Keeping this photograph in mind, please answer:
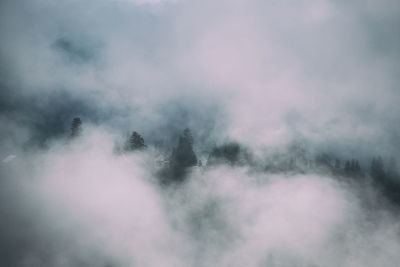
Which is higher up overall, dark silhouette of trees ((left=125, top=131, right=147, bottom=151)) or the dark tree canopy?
dark silhouette of trees ((left=125, top=131, right=147, bottom=151))

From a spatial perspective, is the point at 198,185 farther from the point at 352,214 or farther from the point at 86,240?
the point at 352,214

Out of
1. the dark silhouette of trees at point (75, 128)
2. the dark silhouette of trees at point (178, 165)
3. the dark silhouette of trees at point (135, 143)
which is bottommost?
→ the dark silhouette of trees at point (178, 165)

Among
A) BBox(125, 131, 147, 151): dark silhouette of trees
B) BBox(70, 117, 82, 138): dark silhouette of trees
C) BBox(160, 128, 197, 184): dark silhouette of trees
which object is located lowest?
BBox(160, 128, 197, 184): dark silhouette of trees

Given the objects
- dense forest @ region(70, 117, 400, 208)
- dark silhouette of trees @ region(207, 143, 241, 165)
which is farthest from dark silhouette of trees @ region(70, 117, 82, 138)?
dark silhouette of trees @ region(207, 143, 241, 165)

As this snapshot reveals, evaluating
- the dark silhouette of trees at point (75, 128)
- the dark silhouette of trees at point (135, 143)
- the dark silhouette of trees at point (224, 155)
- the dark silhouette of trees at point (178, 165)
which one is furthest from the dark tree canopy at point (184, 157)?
the dark silhouette of trees at point (75, 128)

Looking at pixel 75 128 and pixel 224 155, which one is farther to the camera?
pixel 224 155

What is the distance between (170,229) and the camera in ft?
247

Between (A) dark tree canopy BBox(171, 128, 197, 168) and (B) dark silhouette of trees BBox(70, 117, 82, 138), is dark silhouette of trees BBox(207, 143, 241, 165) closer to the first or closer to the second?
(A) dark tree canopy BBox(171, 128, 197, 168)

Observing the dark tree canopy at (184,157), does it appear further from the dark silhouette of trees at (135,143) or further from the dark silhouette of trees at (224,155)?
the dark silhouette of trees at (135,143)

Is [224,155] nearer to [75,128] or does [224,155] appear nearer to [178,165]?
[178,165]

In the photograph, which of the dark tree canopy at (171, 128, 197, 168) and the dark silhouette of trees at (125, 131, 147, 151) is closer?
the dark silhouette of trees at (125, 131, 147, 151)

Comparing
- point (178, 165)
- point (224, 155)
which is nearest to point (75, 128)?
point (178, 165)

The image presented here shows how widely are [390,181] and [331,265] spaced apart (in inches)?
1850

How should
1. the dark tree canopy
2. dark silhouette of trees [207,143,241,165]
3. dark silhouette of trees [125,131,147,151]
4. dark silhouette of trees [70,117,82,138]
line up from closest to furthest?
1. dark silhouette of trees [70,117,82,138]
2. dark silhouette of trees [125,131,147,151]
3. the dark tree canopy
4. dark silhouette of trees [207,143,241,165]
